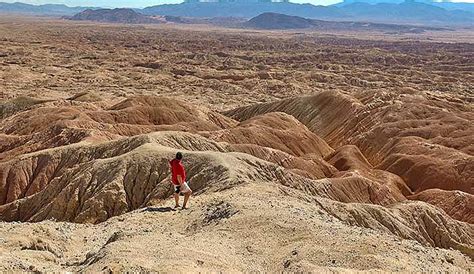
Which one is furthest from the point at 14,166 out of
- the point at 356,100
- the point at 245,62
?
the point at 245,62

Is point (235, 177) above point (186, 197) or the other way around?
the other way around

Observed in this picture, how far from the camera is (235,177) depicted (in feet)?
82.9

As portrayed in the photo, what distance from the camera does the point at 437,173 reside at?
46.0 m

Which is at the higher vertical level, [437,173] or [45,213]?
[45,213]

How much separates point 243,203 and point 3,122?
4367 centimetres

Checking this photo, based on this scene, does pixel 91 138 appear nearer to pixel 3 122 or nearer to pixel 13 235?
pixel 3 122

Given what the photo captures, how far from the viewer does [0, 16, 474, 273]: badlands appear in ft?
51.8

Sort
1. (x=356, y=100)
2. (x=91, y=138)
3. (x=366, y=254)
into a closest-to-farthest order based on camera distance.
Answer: (x=366, y=254)
(x=91, y=138)
(x=356, y=100)

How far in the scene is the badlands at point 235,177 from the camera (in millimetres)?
15789

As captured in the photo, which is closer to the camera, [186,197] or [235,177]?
[186,197]

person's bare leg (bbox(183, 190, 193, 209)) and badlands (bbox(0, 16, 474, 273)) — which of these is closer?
badlands (bbox(0, 16, 474, 273))

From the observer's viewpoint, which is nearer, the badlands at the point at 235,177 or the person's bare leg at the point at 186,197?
the badlands at the point at 235,177

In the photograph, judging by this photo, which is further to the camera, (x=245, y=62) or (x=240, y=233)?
(x=245, y=62)

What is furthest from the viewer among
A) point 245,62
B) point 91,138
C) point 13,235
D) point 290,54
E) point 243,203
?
point 290,54
